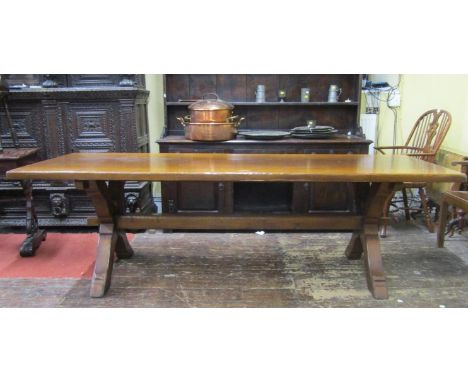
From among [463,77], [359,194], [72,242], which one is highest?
[463,77]

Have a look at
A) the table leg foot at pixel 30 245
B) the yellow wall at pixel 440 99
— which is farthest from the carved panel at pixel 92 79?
the yellow wall at pixel 440 99

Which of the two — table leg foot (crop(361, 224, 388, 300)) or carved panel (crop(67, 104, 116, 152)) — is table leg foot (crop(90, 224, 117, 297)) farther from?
table leg foot (crop(361, 224, 388, 300))

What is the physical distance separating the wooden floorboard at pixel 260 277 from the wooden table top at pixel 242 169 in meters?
0.71

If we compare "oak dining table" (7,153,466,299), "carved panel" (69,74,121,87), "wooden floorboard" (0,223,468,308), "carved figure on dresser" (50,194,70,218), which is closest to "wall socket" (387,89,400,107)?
"wooden floorboard" (0,223,468,308)

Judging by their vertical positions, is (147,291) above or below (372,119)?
below

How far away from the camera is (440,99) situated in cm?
421

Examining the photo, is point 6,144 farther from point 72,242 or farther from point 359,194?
point 359,194

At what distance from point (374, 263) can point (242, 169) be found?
0.98 metres

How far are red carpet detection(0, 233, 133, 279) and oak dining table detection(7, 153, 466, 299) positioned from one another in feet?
1.12

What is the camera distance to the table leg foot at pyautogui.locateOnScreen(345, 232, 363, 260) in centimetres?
284

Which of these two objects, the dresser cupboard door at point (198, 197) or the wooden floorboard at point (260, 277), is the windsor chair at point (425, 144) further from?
the dresser cupboard door at point (198, 197)

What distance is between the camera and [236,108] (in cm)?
423

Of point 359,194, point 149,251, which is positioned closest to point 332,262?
point 359,194
